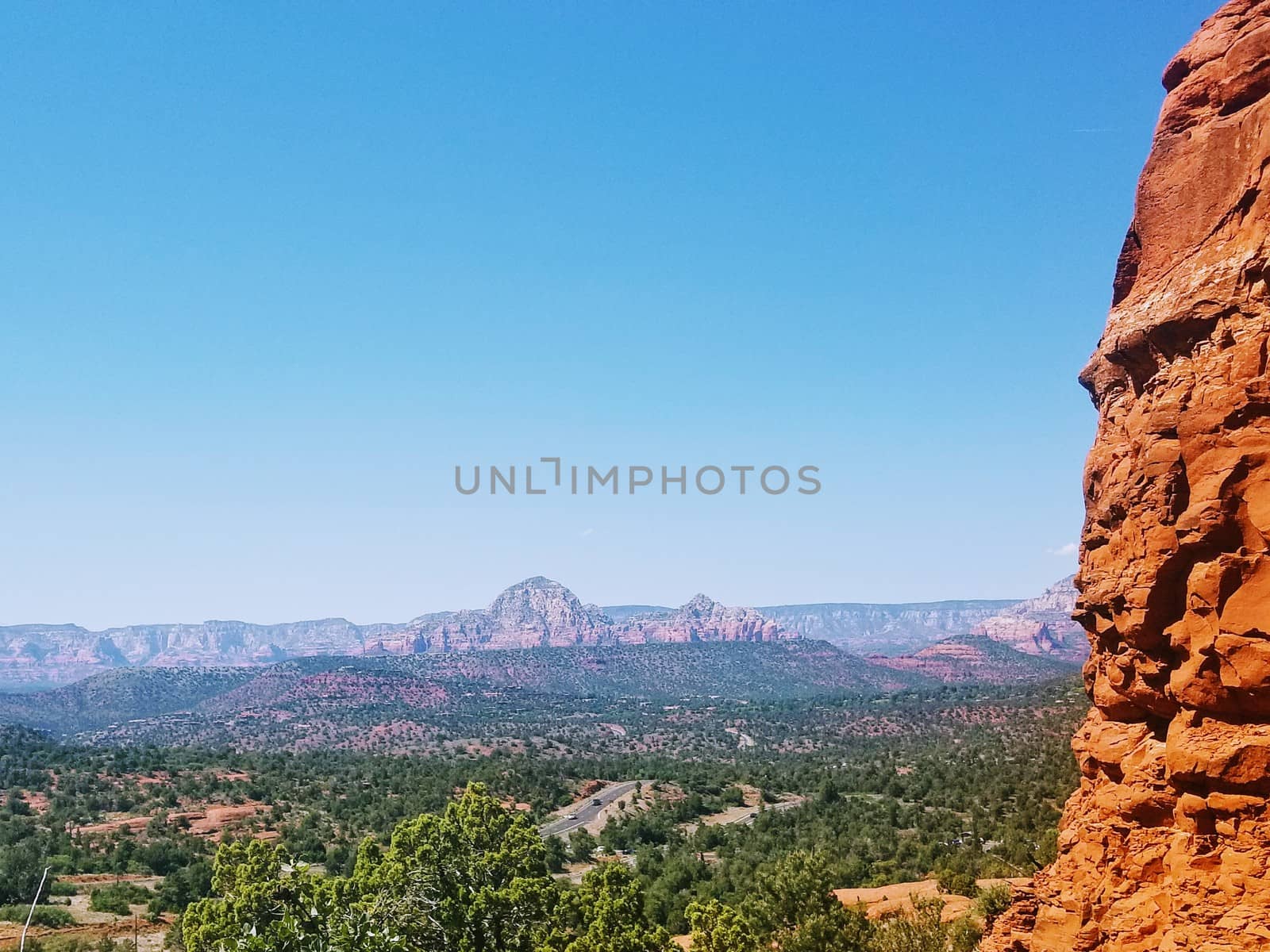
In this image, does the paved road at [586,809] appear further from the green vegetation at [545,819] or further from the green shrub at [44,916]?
the green shrub at [44,916]

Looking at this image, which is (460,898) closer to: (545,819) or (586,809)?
(545,819)

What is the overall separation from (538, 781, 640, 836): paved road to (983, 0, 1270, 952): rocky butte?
6110 cm

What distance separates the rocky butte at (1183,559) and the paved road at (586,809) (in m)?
61.1

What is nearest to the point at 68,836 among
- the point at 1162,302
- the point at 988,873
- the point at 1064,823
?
the point at 988,873

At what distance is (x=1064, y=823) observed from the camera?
12.6 metres

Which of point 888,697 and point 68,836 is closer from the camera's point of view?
point 68,836

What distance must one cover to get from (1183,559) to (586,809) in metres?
78.4

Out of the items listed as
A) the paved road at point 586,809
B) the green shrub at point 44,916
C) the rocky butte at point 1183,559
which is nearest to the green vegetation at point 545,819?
the green shrub at point 44,916

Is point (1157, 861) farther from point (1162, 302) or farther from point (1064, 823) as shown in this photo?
point (1162, 302)

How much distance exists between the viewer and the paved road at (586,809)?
2840 inches

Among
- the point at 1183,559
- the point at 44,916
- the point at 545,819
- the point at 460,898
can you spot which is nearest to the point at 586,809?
the point at 545,819

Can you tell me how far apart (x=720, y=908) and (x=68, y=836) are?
63.1m

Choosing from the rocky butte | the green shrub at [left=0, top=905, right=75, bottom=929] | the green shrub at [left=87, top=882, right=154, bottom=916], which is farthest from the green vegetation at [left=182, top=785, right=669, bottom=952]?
the green shrub at [left=87, top=882, right=154, bottom=916]

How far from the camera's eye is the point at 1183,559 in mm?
9805
